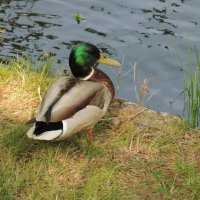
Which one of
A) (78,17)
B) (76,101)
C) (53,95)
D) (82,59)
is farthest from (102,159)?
(78,17)

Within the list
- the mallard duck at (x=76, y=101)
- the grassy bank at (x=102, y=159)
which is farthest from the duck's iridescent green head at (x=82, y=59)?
the grassy bank at (x=102, y=159)

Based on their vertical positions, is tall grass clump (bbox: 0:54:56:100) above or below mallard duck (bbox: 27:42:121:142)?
below

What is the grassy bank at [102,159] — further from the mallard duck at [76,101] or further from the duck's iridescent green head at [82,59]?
the duck's iridescent green head at [82,59]

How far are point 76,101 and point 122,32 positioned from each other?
4.55 metres

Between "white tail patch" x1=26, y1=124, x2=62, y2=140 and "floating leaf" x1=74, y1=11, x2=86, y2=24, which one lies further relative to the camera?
"floating leaf" x1=74, y1=11, x2=86, y2=24

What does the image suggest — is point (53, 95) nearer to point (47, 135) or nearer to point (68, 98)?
point (68, 98)

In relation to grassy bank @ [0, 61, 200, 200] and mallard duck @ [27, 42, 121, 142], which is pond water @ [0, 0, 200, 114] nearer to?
grassy bank @ [0, 61, 200, 200]

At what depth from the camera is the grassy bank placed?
403 centimetres

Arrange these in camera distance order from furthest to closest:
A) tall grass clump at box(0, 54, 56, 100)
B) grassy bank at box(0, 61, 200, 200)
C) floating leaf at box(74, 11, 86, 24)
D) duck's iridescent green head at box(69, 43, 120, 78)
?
1. floating leaf at box(74, 11, 86, 24)
2. tall grass clump at box(0, 54, 56, 100)
3. duck's iridescent green head at box(69, 43, 120, 78)
4. grassy bank at box(0, 61, 200, 200)

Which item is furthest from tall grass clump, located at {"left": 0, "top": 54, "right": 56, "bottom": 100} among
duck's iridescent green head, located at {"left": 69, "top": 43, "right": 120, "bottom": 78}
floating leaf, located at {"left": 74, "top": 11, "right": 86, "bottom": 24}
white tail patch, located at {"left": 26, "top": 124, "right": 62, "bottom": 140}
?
floating leaf, located at {"left": 74, "top": 11, "right": 86, "bottom": 24}

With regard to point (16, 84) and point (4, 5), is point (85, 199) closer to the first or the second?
point (16, 84)

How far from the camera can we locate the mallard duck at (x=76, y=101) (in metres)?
4.11

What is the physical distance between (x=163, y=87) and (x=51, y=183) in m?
3.60

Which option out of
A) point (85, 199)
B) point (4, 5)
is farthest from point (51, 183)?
point (4, 5)
